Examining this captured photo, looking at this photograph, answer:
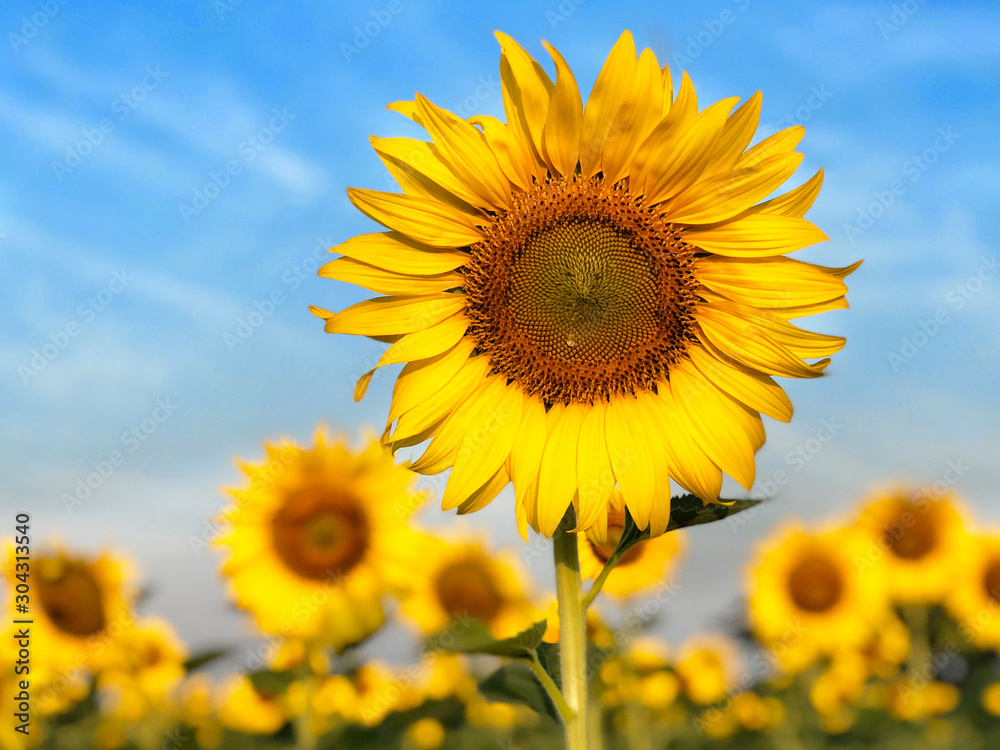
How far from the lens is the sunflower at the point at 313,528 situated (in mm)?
6207

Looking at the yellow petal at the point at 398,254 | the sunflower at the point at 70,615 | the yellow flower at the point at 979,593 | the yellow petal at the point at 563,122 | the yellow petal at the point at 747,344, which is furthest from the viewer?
the yellow flower at the point at 979,593

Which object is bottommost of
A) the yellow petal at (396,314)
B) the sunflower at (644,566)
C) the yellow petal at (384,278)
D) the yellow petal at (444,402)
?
the sunflower at (644,566)

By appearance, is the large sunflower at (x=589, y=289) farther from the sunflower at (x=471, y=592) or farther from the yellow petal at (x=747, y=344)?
the sunflower at (x=471, y=592)

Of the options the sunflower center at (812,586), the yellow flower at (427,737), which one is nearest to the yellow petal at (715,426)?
the sunflower center at (812,586)

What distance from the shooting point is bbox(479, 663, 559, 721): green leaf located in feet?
10.4

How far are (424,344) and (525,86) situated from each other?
1.01 metres

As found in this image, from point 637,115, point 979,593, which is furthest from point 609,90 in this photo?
point 979,593

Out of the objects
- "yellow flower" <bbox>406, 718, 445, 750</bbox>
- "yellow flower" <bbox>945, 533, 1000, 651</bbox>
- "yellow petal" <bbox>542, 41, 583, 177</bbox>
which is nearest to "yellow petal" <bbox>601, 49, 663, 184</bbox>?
"yellow petal" <bbox>542, 41, 583, 177</bbox>

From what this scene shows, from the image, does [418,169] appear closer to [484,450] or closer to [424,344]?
[424,344]

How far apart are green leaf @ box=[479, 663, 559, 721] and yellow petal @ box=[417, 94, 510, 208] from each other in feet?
6.06

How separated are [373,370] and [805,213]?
67.7 inches

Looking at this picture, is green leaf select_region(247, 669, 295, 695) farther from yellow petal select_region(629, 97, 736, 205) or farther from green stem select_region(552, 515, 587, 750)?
yellow petal select_region(629, 97, 736, 205)

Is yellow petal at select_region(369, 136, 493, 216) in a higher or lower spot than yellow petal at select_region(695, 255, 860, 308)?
higher

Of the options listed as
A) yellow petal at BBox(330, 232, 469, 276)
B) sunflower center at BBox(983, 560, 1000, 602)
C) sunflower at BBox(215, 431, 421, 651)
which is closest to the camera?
yellow petal at BBox(330, 232, 469, 276)
